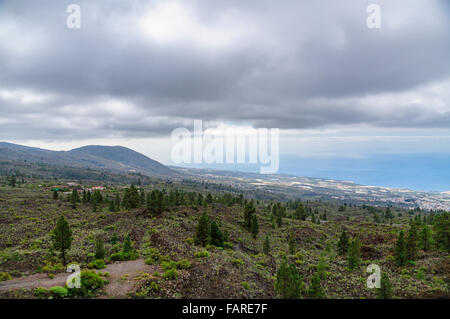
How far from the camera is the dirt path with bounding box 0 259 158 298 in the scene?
2122cm

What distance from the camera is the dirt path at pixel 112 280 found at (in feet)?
69.6

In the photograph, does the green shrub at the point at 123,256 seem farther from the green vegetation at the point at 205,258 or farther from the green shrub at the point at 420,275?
the green shrub at the point at 420,275

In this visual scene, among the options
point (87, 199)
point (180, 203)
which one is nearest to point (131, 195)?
point (180, 203)

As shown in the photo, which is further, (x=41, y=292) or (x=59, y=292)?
(x=59, y=292)

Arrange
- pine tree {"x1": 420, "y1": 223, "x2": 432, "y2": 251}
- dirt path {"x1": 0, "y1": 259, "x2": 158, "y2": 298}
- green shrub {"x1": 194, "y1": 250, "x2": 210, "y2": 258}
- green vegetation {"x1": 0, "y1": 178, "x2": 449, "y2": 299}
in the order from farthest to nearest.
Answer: pine tree {"x1": 420, "y1": 223, "x2": 432, "y2": 251} → green shrub {"x1": 194, "y1": 250, "x2": 210, "y2": 258} → green vegetation {"x1": 0, "y1": 178, "x2": 449, "y2": 299} → dirt path {"x1": 0, "y1": 259, "x2": 158, "y2": 298}

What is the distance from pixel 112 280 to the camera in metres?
24.2

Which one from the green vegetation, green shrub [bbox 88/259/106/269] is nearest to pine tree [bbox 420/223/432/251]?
the green vegetation

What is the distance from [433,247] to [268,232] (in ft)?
113

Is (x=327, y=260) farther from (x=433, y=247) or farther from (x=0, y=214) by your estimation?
(x=0, y=214)

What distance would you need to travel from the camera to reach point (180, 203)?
91.6 metres

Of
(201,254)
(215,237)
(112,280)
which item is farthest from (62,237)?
(215,237)

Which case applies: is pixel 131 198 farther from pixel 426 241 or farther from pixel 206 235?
pixel 426 241

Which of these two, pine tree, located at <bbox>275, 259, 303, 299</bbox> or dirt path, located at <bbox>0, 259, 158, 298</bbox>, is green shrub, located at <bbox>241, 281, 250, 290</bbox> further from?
dirt path, located at <bbox>0, 259, 158, 298</bbox>

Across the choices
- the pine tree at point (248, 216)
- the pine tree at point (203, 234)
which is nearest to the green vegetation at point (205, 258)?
the pine tree at point (203, 234)
